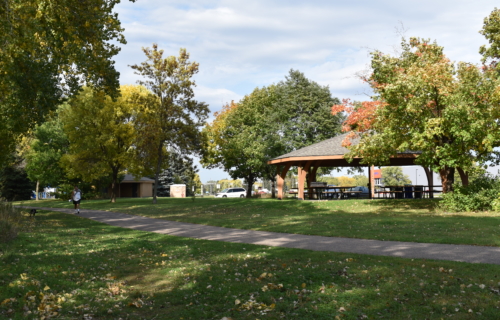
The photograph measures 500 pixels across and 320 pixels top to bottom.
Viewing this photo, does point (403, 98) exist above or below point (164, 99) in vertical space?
below

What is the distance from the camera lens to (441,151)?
18234mm

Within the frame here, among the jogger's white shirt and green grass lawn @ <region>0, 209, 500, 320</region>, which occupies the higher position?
the jogger's white shirt

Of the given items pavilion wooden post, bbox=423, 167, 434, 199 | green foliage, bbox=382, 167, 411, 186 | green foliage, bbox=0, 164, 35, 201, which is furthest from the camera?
green foliage, bbox=382, 167, 411, 186

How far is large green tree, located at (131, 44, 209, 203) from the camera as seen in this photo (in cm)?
3144

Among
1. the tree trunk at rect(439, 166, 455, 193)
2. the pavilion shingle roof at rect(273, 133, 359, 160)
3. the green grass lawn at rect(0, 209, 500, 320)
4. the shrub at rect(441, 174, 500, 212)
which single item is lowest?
the green grass lawn at rect(0, 209, 500, 320)

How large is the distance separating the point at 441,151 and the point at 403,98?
9.21 feet

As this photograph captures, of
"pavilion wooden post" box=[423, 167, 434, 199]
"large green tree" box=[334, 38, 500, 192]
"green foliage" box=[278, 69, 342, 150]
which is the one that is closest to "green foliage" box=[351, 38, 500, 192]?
"large green tree" box=[334, 38, 500, 192]

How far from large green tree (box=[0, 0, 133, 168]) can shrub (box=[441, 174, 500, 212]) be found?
1513 cm

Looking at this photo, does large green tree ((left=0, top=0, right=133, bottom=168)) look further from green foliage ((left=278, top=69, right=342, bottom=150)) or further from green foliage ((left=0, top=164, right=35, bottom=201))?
green foliage ((left=0, top=164, right=35, bottom=201))

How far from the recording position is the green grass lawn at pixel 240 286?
546cm

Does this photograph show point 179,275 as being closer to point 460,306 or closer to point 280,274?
point 280,274

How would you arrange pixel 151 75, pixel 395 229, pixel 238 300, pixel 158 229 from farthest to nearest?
1. pixel 151 75
2. pixel 158 229
3. pixel 395 229
4. pixel 238 300

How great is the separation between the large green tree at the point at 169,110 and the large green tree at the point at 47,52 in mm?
13359

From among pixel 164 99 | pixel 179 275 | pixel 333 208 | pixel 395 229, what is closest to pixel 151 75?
pixel 164 99
